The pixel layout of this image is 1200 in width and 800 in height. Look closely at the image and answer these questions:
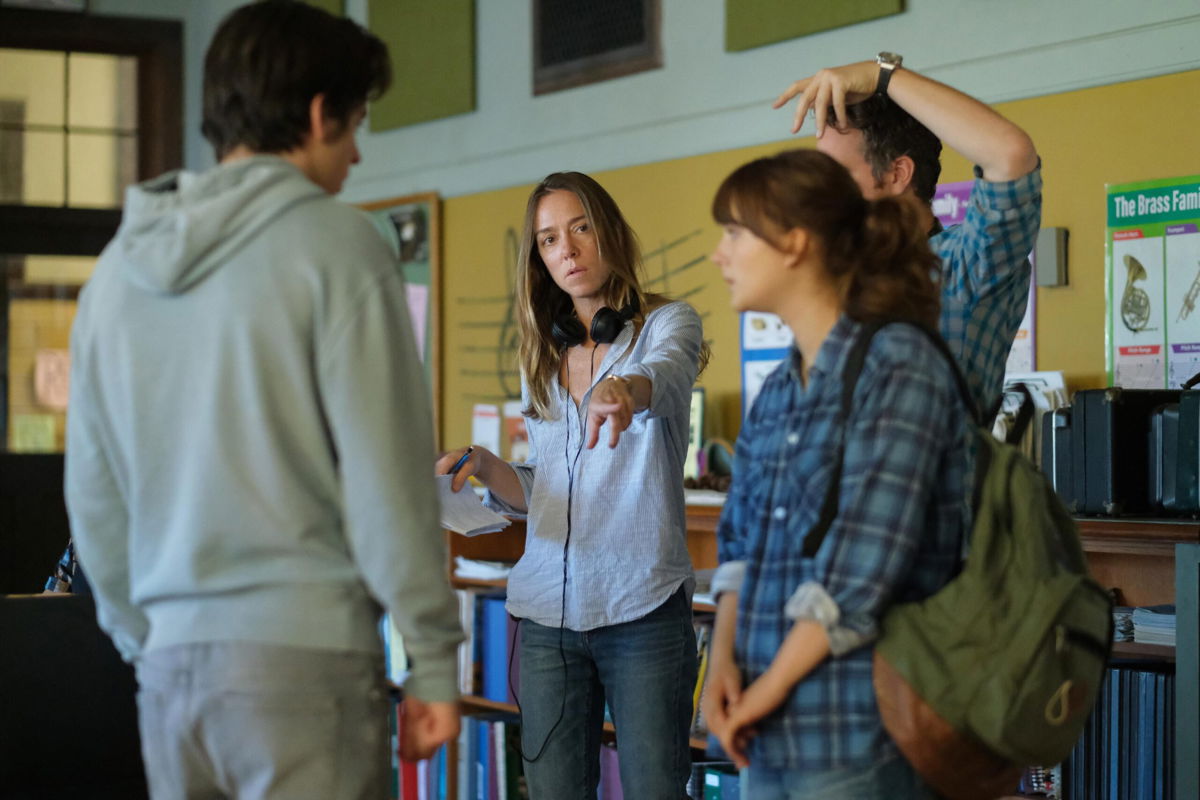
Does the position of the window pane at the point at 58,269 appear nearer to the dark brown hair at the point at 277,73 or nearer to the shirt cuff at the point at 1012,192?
the dark brown hair at the point at 277,73

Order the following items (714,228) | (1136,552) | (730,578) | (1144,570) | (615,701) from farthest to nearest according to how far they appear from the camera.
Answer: (714,228) → (1144,570) → (1136,552) → (615,701) → (730,578)

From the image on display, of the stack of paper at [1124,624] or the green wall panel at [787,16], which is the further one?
the green wall panel at [787,16]

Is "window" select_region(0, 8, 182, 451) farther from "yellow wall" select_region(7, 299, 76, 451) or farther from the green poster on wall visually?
the green poster on wall

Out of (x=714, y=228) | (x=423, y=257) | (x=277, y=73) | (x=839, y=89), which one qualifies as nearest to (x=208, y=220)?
(x=277, y=73)

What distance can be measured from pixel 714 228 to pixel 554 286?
1.45 m

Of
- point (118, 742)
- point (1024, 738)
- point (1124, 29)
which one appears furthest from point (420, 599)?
point (1124, 29)

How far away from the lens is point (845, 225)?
1.41 meters

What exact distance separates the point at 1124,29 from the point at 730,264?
188 cm

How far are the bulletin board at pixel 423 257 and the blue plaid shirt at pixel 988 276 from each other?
292 centimetres

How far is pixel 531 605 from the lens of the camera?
6.83 ft

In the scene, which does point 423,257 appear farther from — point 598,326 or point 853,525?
point 853,525

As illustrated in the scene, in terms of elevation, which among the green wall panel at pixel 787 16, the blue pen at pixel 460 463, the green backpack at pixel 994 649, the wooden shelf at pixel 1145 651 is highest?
the green wall panel at pixel 787 16

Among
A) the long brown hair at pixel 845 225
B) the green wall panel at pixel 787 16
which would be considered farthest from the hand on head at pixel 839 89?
the green wall panel at pixel 787 16

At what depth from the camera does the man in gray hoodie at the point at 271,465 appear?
1.25 metres
